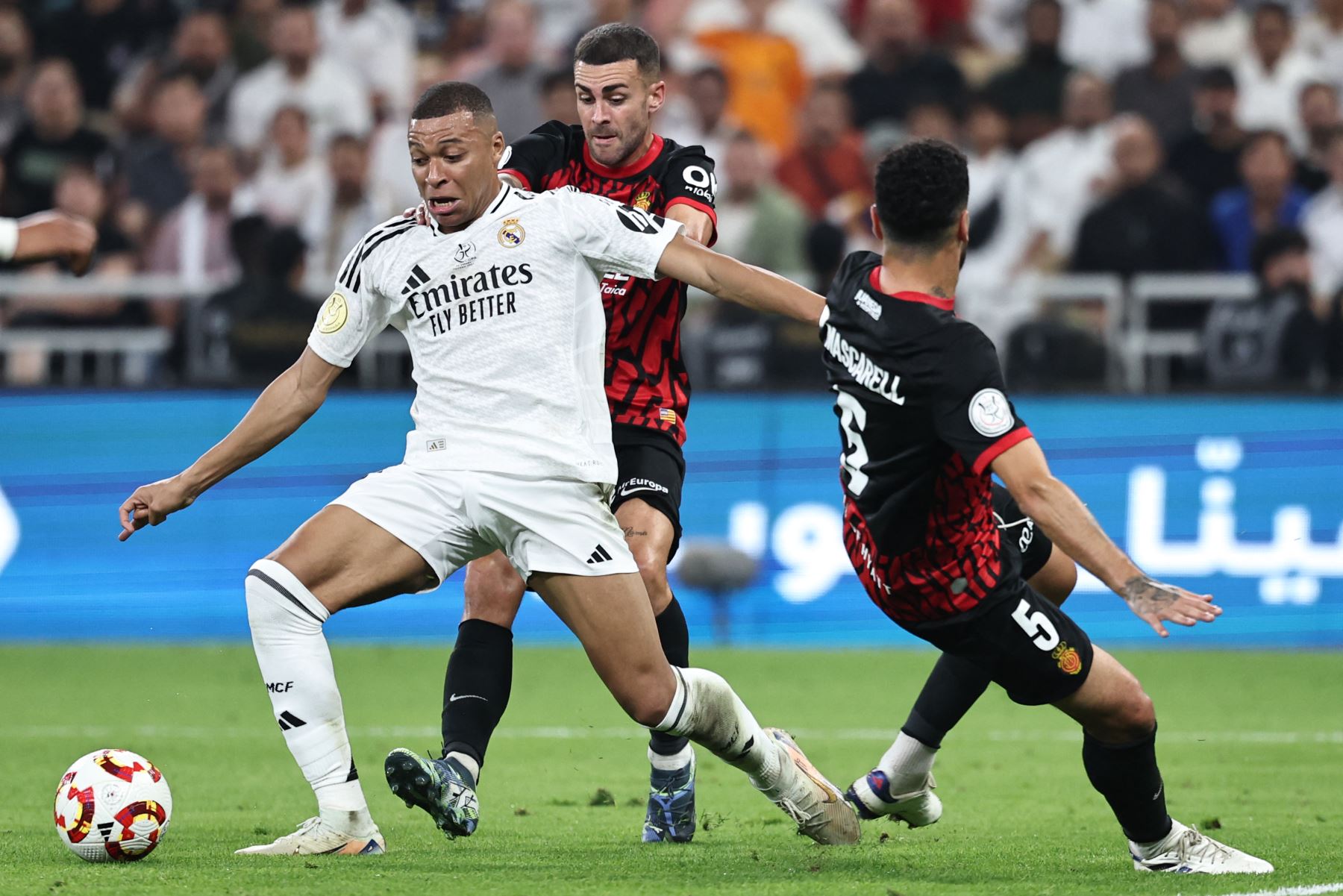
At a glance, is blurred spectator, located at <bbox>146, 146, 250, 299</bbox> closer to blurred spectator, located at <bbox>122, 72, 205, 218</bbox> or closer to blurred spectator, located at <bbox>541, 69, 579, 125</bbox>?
blurred spectator, located at <bbox>122, 72, 205, 218</bbox>

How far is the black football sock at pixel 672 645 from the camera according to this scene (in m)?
6.30

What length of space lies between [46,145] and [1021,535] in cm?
1171

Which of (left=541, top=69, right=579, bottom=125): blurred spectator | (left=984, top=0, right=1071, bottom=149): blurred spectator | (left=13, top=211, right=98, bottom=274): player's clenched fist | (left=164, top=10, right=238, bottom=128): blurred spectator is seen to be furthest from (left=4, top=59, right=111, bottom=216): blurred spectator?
(left=13, top=211, right=98, bottom=274): player's clenched fist

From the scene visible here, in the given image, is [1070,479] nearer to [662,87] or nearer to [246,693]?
[246,693]

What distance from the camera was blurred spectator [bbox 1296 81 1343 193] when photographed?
→ 47.5 ft

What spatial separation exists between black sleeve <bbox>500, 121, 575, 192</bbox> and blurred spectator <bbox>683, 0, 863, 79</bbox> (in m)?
9.75

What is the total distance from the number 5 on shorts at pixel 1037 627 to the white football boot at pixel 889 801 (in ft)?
3.71

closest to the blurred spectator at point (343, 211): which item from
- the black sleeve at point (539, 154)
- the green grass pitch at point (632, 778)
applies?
the green grass pitch at point (632, 778)

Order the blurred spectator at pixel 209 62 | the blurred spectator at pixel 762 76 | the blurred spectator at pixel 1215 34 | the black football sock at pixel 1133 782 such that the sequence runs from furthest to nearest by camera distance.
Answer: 1. the blurred spectator at pixel 209 62
2. the blurred spectator at pixel 762 76
3. the blurred spectator at pixel 1215 34
4. the black football sock at pixel 1133 782

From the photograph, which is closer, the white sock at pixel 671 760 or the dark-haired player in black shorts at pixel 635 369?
the dark-haired player in black shorts at pixel 635 369

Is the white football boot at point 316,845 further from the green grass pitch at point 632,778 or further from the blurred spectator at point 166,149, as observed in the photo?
the blurred spectator at point 166,149

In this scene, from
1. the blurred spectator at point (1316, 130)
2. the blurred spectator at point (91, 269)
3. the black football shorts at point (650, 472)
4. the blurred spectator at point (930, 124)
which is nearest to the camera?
the black football shorts at point (650, 472)

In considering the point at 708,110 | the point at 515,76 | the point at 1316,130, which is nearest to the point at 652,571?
the point at 708,110

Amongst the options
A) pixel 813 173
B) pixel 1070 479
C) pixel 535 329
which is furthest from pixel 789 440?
pixel 535 329
